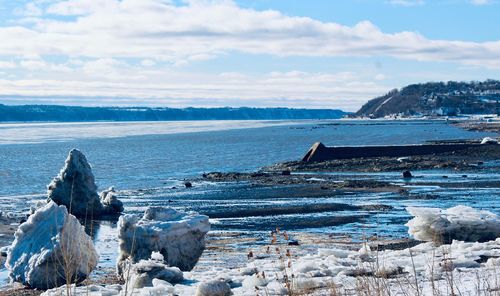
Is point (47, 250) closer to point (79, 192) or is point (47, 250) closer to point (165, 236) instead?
point (165, 236)

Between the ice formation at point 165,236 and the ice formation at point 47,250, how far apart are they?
831 millimetres

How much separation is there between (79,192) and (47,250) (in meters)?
17.0

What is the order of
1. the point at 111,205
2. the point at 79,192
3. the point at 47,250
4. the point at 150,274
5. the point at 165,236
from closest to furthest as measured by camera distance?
the point at 150,274
the point at 47,250
the point at 165,236
the point at 79,192
the point at 111,205

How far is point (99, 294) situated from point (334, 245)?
30.3 ft

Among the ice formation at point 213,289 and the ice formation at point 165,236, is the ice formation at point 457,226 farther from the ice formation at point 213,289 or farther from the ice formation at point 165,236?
→ the ice formation at point 213,289

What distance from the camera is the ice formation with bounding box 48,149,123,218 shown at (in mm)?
34312

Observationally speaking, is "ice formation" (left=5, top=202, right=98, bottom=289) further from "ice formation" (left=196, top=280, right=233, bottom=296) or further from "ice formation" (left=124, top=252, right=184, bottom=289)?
"ice formation" (left=196, top=280, right=233, bottom=296)

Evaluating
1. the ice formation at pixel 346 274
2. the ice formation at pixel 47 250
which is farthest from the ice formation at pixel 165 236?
the ice formation at pixel 346 274

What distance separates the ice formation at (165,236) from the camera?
58.8ft

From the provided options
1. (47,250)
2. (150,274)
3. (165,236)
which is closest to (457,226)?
(165,236)

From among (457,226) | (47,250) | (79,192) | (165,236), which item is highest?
(457,226)

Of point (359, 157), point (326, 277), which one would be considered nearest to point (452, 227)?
point (326, 277)

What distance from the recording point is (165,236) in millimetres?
17906

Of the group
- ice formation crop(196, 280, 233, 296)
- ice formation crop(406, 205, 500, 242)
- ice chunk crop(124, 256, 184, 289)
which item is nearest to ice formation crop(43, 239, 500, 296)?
ice formation crop(196, 280, 233, 296)
